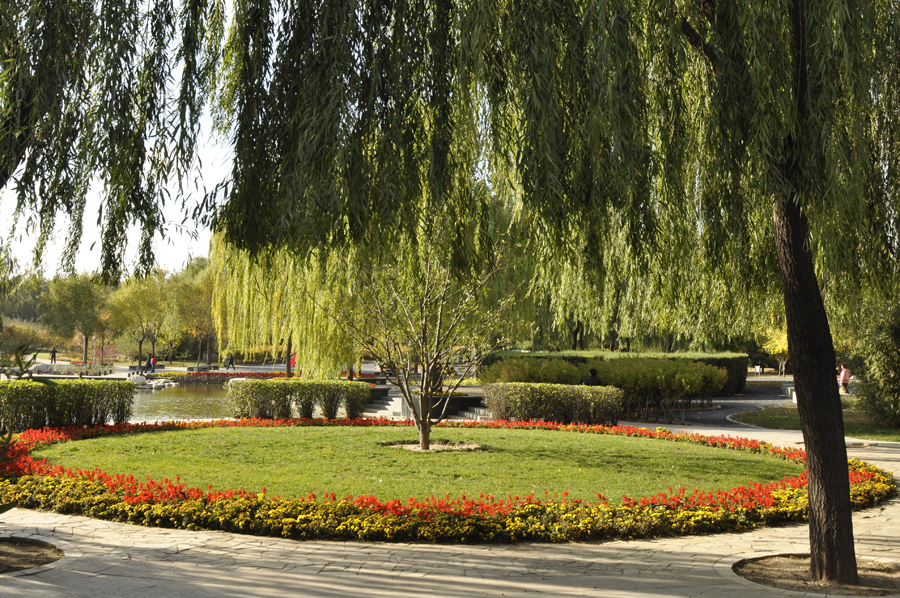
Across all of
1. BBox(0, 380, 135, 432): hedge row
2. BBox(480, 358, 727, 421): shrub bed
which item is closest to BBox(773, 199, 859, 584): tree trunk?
BBox(480, 358, 727, 421): shrub bed

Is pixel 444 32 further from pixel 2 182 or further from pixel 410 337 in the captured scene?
pixel 410 337

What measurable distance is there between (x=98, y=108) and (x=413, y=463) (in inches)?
259

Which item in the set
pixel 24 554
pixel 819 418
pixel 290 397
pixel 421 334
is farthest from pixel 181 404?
pixel 819 418

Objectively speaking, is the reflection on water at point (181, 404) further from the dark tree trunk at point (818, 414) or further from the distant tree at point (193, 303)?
the dark tree trunk at point (818, 414)

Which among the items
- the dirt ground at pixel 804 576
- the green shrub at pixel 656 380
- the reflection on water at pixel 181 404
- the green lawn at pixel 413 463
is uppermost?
the green shrub at pixel 656 380

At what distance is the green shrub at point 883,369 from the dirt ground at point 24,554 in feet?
51.7

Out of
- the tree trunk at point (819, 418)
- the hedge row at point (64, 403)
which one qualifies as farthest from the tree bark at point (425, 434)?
the tree trunk at point (819, 418)

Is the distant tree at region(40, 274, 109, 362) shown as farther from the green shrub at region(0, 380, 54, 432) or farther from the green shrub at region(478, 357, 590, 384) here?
the green shrub at region(478, 357, 590, 384)

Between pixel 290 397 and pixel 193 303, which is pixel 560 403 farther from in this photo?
pixel 193 303

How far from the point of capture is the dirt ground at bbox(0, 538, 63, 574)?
5.11 meters

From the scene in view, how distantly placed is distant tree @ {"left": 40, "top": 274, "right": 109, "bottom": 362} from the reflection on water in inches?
502

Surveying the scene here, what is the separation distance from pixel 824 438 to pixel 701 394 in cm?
1446

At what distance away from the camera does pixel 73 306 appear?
130 ft

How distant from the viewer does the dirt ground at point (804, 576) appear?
4750 millimetres
